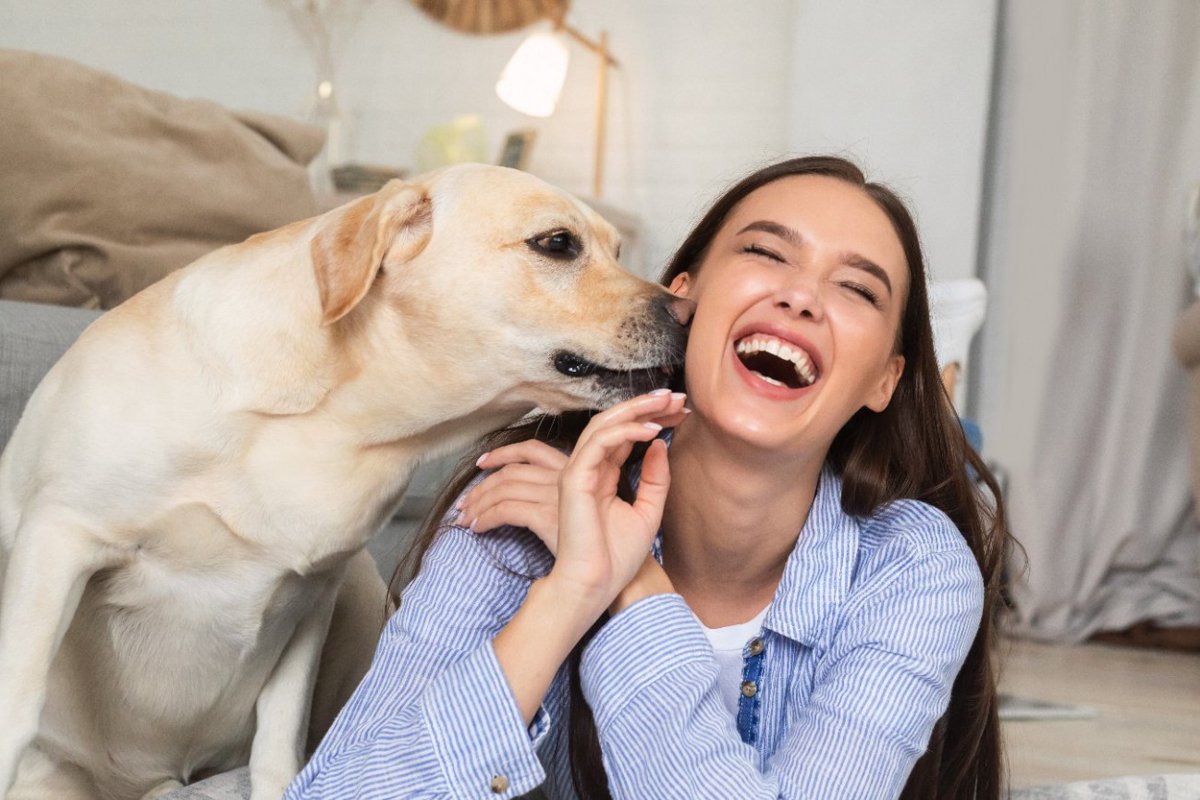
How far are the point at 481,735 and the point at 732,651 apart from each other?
0.37 meters

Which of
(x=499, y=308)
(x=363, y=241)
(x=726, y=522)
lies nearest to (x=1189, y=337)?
(x=726, y=522)

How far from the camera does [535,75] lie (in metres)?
3.63

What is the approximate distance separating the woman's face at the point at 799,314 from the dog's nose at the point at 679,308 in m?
0.02

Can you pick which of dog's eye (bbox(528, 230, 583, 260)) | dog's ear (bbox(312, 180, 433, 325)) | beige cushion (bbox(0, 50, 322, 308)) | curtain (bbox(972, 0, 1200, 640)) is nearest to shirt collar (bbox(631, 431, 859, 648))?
dog's eye (bbox(528, 230, 583, 260))

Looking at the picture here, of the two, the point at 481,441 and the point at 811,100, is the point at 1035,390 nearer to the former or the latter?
the point at 811,100

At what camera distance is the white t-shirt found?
1216 mm

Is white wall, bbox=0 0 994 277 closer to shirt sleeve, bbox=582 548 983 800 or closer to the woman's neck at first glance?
the woman's neck

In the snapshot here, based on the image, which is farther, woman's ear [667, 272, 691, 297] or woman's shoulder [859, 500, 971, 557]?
woman's ear [667, 272, 691, 297]

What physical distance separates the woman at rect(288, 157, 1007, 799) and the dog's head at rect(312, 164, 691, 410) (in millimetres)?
53

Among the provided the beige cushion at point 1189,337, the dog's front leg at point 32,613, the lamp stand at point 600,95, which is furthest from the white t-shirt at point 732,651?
the lamp stand at point 600,95

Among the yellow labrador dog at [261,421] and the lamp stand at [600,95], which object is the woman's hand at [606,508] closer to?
the yellow labrador dog at [261,421]

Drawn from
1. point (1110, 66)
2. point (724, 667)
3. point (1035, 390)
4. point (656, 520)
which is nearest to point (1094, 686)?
point (1035, 390)

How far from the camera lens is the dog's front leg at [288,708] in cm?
125

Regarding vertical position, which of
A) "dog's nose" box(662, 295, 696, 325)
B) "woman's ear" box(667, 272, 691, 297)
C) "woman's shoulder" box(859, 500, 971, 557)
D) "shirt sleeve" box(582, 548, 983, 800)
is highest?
"dog's nose" box(662, 295, 696, 325)
